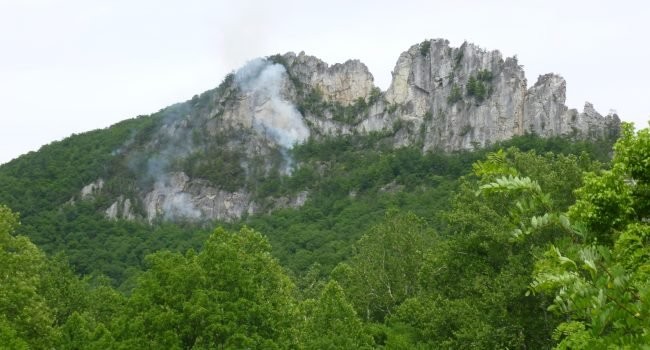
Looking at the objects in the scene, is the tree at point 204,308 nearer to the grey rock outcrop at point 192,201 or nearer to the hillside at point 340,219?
the hillside at point 340,219

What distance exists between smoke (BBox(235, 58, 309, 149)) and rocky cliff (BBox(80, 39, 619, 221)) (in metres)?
0.24

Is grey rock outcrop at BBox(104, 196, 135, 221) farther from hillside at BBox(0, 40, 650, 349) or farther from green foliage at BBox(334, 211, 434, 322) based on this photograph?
green foliage at BBox(334, 211, 434, 322)

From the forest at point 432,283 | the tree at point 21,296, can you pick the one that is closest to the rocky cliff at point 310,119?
the forest at point 432,283

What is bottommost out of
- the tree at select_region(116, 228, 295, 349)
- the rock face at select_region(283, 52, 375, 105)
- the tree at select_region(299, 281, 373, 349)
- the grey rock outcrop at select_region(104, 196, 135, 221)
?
the tree at select_region(299, 281, 373, 349)

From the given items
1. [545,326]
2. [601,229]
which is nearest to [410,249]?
[545,326]

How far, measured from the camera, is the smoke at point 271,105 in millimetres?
152750

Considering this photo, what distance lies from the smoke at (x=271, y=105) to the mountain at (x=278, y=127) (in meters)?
0.25

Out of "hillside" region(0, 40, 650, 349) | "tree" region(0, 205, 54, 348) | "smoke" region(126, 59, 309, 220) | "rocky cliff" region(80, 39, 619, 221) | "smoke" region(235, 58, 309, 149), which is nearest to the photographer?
"hillside" region(0, 40, 650, 349)

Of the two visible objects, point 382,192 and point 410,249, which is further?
point 382,192

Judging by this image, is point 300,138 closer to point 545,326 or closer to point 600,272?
point 545,326

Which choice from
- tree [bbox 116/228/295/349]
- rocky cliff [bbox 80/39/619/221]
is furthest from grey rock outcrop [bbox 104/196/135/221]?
tree [bbox 116/228/295/349]

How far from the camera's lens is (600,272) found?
6.47 meters

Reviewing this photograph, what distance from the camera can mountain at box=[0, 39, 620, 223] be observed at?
122 meters

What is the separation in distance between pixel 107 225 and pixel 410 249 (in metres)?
99.7
